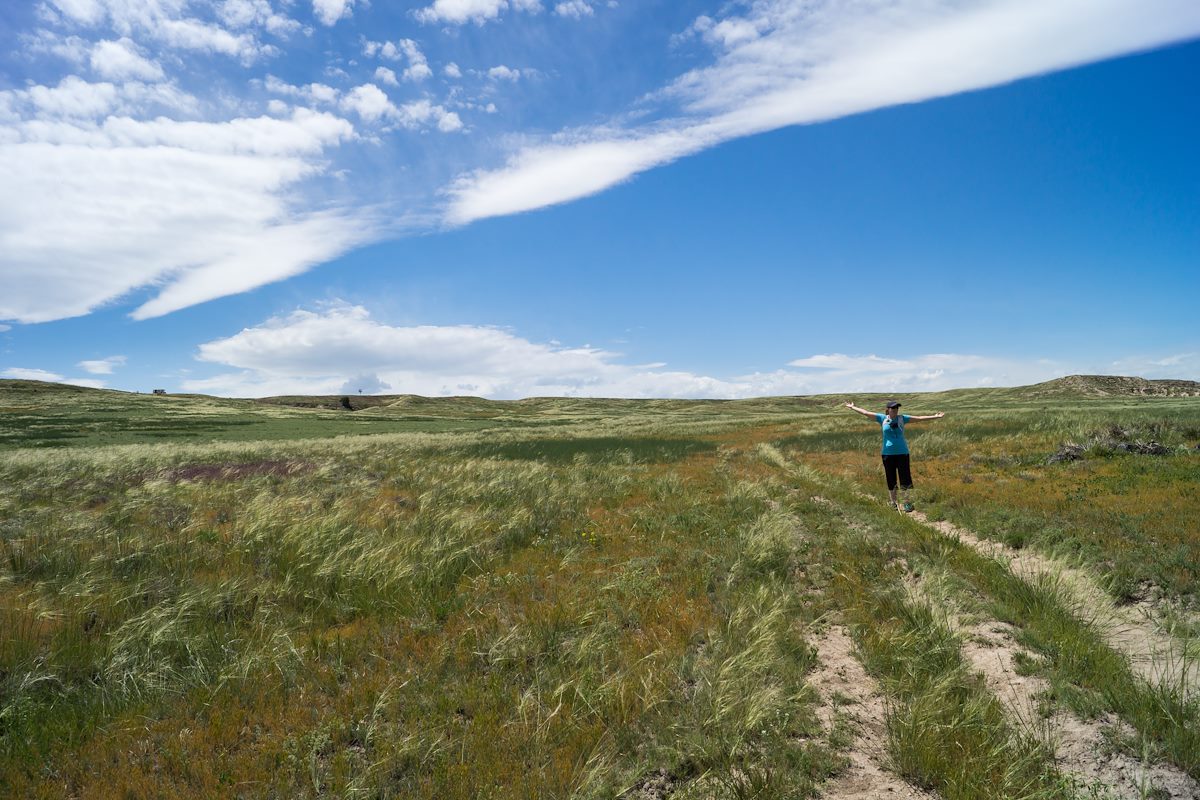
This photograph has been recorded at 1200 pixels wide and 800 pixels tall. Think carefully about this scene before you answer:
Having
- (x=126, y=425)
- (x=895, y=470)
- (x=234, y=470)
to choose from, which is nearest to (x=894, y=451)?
(x=895, y=470)

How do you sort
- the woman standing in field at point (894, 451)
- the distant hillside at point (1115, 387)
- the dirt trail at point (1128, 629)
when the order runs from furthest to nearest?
the distant hillside at point (1115, 387)
the woman standing in field at point (894, 451)
the dirt trail at point (1128, 629)

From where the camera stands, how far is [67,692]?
5527 mm

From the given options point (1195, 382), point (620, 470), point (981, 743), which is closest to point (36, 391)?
point (620, 470)

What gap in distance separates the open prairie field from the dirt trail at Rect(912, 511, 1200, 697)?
54mm

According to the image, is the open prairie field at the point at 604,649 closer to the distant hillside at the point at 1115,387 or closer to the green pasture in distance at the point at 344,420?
the green pasture in distance at the point at 344,420

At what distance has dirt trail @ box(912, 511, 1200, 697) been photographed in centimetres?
546

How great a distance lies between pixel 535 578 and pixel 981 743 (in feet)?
20.3

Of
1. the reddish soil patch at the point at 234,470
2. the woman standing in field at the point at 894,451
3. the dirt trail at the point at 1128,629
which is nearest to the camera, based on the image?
the dirt trail at the point at 1128,629

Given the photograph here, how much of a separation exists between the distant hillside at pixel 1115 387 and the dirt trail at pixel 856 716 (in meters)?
123

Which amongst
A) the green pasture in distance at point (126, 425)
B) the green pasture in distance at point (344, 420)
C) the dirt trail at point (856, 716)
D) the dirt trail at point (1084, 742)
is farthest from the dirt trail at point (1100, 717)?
the green pasture in distance at point (126, 425)

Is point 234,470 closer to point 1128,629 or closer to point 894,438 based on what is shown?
point 894,438

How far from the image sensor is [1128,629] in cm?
673

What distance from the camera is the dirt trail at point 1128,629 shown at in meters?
5.46

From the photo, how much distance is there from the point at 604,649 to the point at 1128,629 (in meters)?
6.53
